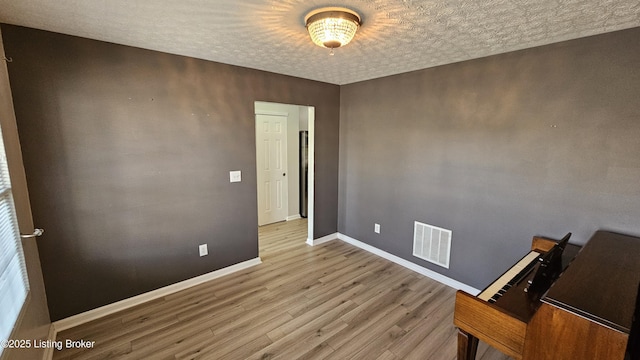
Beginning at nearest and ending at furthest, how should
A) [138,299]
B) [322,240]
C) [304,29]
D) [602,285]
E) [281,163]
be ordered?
[602,285]
[304,29]
[138,299]
[322,240]
[281,163]

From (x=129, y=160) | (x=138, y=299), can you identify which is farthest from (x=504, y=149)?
(x=138, y=299)

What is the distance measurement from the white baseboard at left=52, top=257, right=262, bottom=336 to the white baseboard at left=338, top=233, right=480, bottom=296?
59.9 inches

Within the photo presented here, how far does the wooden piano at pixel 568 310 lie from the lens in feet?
3.30

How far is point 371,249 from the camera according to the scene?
12.1 ft

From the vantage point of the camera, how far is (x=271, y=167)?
184 inches

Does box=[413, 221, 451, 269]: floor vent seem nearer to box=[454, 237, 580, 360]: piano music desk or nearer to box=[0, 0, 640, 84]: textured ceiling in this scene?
box=[454, 237, 580, 360]: piano music desk

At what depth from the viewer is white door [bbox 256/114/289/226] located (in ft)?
14.8

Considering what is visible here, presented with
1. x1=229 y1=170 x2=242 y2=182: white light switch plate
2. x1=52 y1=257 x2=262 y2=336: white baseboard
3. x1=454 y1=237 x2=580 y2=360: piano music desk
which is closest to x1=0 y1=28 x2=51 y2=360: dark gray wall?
x1=52 y1=257 x2=262 y2=336: white baseboard

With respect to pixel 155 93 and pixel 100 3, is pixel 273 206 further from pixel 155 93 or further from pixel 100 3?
pixel 100 3

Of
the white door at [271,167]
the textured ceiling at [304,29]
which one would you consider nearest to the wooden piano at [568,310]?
the textured ceiling at [304,29]

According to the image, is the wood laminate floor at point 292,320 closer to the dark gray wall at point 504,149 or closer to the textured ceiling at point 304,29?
the dark gray wall at point 504,149

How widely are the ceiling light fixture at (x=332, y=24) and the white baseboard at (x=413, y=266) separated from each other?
261 cm

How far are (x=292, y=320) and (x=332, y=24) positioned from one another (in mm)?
2280

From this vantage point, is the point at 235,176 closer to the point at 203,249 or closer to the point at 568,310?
the point at 203,249
